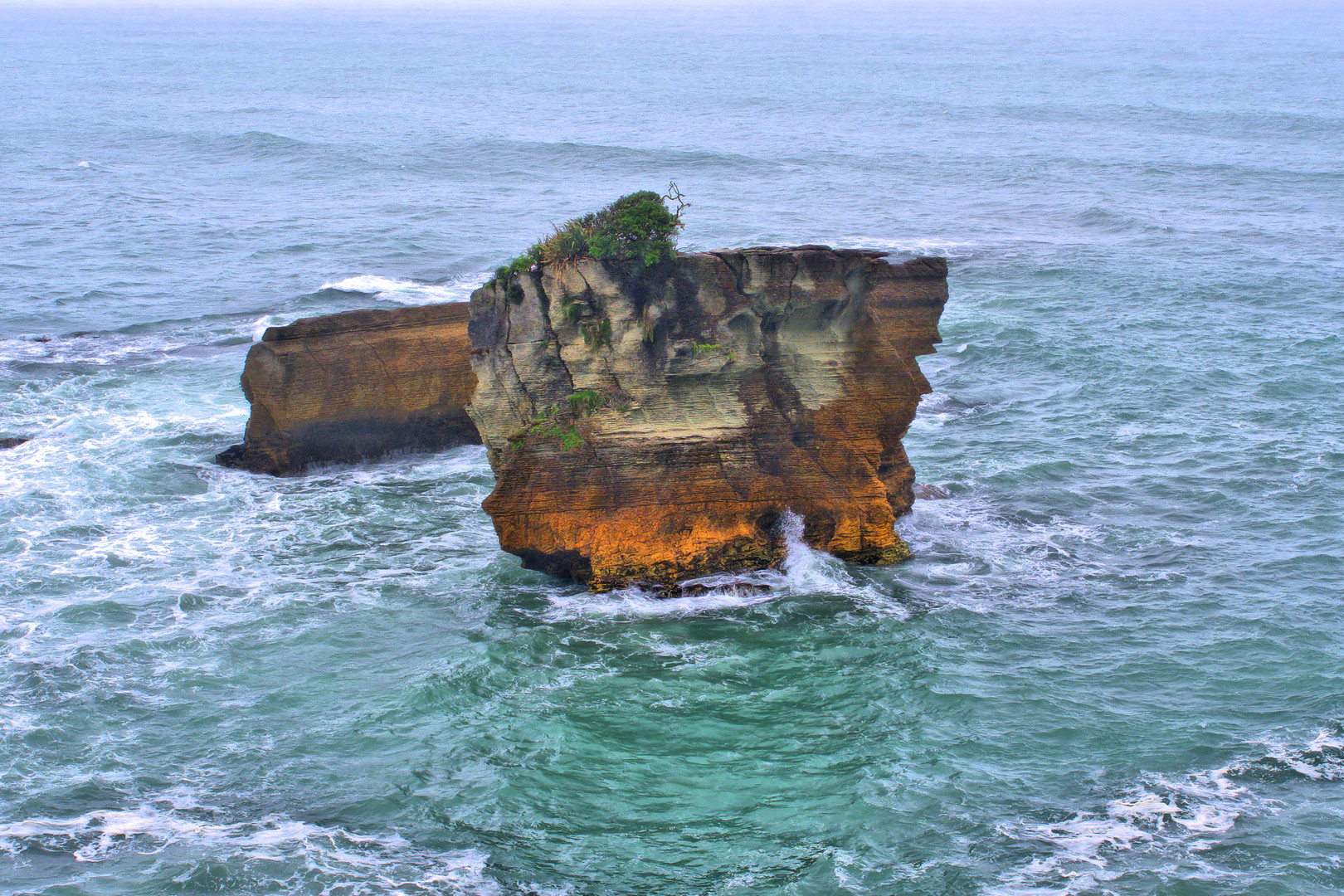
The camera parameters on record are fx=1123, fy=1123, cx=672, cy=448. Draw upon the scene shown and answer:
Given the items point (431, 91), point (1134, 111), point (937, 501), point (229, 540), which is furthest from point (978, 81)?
point (229, 540)

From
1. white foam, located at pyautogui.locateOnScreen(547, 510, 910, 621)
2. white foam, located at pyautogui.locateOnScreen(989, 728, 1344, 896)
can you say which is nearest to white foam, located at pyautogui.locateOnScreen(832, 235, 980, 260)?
white foam, located at pyautogui.locateOnScreen(547, 510, 910, 621)

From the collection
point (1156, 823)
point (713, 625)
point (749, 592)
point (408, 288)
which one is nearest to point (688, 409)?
point (749, 592)

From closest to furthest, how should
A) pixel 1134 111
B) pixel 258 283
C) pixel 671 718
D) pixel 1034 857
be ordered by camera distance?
1. pixel 1034 857
2. pixel 671 718
3. pixel 258 283
4. pixel 1134 111

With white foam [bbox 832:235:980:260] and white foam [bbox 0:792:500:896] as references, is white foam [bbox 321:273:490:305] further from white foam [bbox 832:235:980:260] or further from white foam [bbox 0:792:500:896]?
white foam [bbox 0:792:500:896]

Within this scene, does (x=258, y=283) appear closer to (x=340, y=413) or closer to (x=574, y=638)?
(x=340, y=413)

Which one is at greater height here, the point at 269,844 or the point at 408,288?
the point at 408,288

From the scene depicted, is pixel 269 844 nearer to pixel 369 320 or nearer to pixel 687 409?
pixel 687 409
